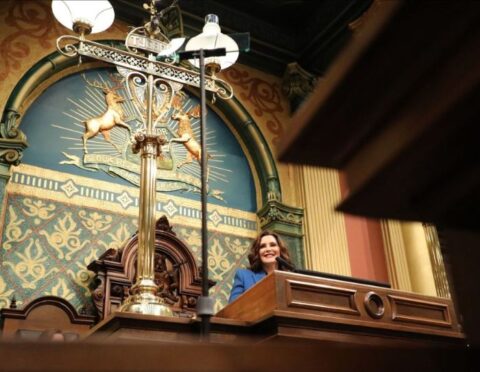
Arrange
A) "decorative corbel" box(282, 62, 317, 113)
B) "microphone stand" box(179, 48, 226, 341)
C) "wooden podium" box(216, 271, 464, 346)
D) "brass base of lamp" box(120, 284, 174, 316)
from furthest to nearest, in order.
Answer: "decorative corbel" box(282, 62, 317, 113) → "brass base of lamp" box(120, 284, 174, 316) → "wooden podium" box(216, 271, 464, 346) → "microphone stand" box(179, 48, 226, 341)

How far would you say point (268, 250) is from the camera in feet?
11.1

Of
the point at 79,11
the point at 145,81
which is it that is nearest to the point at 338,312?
the point at 145,81

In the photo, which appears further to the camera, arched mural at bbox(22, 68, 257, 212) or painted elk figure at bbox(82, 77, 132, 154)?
painted elk figure at bbox(82, 77, 132, 154)

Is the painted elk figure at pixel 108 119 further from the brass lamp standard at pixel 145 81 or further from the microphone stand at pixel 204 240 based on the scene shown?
the microphone stand at pixel 204 240

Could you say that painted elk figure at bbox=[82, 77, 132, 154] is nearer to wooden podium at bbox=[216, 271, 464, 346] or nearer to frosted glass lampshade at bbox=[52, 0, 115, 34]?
frosted glass lampshade at bbox=[52, 0, 115, 34]

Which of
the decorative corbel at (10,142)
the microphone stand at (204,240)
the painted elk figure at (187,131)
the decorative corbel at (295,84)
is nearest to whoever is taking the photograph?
the microphone stand at (204,240)

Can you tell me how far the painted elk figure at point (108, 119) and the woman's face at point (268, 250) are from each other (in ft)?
8.44

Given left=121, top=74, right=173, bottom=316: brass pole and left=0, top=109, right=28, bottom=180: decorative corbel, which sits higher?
left=0, top=109, right=28, bottom=180: decorative corbel

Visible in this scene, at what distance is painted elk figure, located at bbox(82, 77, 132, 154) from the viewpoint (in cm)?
562

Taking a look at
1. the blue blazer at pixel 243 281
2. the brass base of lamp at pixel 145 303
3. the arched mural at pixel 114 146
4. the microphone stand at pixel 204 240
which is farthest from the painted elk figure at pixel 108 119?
the brass base of lamp at pixel 145 303

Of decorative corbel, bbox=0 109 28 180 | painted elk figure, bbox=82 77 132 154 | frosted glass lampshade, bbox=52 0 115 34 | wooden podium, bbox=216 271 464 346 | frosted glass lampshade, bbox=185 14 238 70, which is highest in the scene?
painted elk figure, bbox=82 77 132 154

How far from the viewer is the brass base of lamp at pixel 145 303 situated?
2307 mm

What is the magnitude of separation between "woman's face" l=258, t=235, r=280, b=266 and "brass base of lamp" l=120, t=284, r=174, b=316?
1.06 meters

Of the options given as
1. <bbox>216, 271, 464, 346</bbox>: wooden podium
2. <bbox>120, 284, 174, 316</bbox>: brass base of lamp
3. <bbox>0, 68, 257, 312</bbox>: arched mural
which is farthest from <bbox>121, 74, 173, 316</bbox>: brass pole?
<bbox>0, 68, 257, 312</bbox>: arched mural
